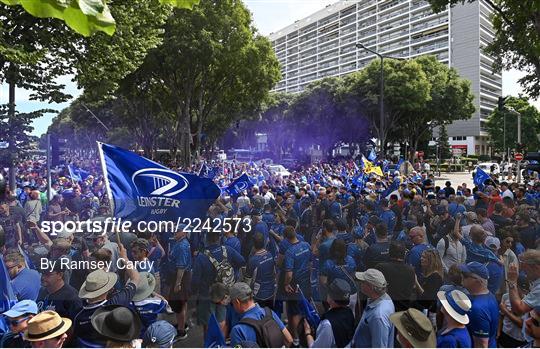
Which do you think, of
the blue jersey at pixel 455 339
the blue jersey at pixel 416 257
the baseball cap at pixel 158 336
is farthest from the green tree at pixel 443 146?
the baseball cap at pixel 158 336

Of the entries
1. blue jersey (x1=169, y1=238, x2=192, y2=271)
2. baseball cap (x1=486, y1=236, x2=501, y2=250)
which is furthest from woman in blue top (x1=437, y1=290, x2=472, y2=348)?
blue jersey (x1=169, y1=238, x2=192, y2=271)

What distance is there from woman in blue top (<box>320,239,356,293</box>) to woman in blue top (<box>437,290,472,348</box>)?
1.82 m

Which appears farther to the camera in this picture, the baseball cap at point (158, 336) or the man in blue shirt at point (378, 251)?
the man in blue shirt at point (378, 251)

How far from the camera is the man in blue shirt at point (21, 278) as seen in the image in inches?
201

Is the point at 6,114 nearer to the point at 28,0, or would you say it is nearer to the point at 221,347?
the point at 221,347

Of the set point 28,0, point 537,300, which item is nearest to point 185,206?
point 537,300

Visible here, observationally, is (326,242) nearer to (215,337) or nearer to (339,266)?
(339,266)

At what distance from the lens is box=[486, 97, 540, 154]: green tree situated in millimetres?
73000

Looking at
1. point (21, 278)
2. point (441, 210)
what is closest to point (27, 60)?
point (21, 278)

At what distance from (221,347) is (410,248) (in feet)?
12.1

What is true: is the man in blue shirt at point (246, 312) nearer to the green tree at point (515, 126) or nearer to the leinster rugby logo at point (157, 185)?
the leinster rugby logo at point (157, 185)

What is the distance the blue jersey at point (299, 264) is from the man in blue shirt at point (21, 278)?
2942 millimetres

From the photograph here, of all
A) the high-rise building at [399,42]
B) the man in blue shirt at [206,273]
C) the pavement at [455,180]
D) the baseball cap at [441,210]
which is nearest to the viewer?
the man in blue shirt at [206,273]

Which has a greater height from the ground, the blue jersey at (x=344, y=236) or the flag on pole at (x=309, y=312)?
the blue jersey at (x=344, y=236)
